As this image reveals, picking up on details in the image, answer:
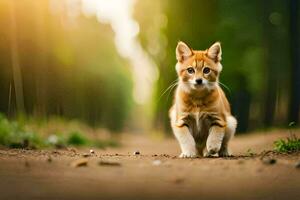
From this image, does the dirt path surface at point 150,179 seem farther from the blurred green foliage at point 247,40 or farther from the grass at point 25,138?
the blurred green foliage at point 247,40

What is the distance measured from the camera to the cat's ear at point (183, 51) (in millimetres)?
9359

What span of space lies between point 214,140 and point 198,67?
115 centimetres

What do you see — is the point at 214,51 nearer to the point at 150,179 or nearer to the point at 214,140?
the point at 214,140

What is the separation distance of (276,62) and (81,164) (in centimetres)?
1735

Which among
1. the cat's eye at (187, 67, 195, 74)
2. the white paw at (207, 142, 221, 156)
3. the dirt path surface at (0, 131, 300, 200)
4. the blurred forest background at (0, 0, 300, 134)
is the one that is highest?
the blurred forest background at (0, 0, 300, 134)

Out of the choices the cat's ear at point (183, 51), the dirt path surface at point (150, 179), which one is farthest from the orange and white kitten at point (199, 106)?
the dirt path surface at point (150, 179)

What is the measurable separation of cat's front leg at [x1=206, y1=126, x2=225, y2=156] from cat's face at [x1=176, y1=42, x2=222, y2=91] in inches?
27.9

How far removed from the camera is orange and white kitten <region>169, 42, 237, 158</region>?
9.00 metres

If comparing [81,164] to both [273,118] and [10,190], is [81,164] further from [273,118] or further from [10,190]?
[273,118]

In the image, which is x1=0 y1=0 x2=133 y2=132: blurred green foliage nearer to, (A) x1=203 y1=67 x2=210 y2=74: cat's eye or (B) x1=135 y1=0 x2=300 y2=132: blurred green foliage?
(B) x1=135 y1=0 x2=300 y2=132: blurred green foliage

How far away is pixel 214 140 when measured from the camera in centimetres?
892

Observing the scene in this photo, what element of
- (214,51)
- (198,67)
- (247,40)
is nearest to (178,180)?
(198,67)

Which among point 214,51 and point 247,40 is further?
point 247,40

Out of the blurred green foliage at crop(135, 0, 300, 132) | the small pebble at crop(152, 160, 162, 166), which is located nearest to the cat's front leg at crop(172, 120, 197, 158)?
the small pebble at crop(152, 160, 162, 166)
